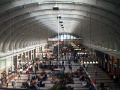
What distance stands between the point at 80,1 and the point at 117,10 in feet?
9.24

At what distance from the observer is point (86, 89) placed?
23.1 m

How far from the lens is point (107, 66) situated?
111 feet

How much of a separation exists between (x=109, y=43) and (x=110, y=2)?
13.6m

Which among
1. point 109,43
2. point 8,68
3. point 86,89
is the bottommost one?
point 86,89

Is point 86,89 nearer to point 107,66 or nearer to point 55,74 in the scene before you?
point 55,74

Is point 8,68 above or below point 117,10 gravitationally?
below

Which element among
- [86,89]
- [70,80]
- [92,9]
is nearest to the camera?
[92,9]

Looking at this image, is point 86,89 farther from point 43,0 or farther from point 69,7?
point 43,0

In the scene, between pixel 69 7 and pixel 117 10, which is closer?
pixel 117 10

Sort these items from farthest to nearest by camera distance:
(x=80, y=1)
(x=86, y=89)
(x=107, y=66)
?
1. (x=107, y=66)
2. (x=86, y=89)
3. (x=80, y=1)

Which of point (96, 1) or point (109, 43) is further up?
point (96, 1)

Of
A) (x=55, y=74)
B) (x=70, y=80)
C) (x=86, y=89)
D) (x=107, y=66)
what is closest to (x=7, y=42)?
(x=55, y=74)

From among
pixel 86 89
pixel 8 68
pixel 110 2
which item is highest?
pixel 110 2

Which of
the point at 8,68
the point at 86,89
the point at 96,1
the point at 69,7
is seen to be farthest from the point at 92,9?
the point at 8,68
